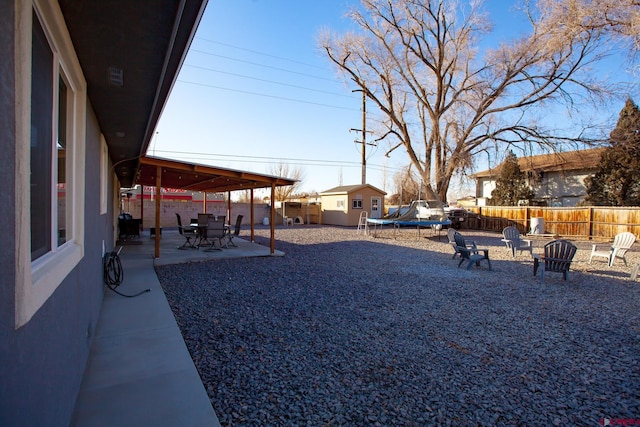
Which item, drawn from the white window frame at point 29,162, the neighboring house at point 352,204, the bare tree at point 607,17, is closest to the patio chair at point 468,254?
the white window frame at point 29,162

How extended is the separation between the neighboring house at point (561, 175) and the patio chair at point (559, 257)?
17.8 meters

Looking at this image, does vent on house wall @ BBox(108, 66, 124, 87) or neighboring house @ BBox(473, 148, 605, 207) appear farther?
neighboring house @ BBox(473, 148, 605, 207)

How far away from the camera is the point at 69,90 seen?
2.68 m

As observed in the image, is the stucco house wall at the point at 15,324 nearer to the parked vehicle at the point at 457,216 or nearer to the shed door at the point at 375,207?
the parked vehicle at the point at 457,216

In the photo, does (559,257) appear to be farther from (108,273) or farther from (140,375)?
(108,273)

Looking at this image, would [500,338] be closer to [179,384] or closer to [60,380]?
[179,384]

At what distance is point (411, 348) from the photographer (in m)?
3.49

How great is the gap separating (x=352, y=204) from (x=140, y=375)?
69.1 ft

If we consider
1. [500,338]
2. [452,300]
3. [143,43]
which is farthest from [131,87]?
[452,300]

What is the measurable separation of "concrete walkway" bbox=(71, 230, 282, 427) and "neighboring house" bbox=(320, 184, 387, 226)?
62.3 ft

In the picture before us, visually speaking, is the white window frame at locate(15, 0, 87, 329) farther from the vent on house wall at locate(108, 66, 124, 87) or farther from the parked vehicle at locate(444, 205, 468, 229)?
the parked vehicle at locate(444, 205, 468, 229)

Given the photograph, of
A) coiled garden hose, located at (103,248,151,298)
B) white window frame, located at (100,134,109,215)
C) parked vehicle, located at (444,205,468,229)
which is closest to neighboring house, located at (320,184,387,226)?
parked vehicle, located at (444,205,468,229)

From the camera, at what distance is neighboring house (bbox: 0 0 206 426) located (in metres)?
1.13

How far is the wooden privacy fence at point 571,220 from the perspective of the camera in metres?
14.9
